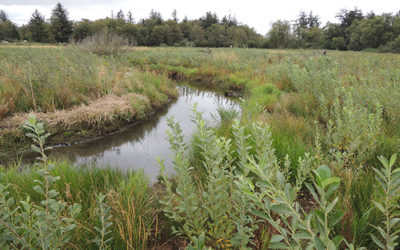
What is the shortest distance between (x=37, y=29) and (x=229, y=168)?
212 feet

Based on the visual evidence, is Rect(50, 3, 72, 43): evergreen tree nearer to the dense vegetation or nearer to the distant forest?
the distant forest

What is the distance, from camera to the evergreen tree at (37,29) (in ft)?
169

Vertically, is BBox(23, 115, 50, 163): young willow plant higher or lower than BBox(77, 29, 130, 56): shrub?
lower

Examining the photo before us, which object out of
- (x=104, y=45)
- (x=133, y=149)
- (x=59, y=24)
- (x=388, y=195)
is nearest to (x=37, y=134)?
(x=388, y=195)

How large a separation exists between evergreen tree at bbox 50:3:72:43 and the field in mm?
49478

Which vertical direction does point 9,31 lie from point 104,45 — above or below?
above

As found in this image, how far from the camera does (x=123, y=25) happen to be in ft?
188

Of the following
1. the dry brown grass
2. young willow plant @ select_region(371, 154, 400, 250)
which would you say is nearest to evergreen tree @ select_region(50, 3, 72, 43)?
the dry brown grass

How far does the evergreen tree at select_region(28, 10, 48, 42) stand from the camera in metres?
51.6

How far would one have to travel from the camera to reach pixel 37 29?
51625mm

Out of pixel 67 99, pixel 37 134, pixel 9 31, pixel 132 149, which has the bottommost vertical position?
pixel 132 149

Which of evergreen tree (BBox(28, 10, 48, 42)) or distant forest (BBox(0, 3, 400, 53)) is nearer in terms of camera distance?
distant forest (BBox(0, 3, 400, 53))

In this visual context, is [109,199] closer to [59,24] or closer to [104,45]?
[104,45]

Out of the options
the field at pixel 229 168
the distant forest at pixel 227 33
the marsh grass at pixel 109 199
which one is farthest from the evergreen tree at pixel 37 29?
the marsh grass at pixel 109 199
